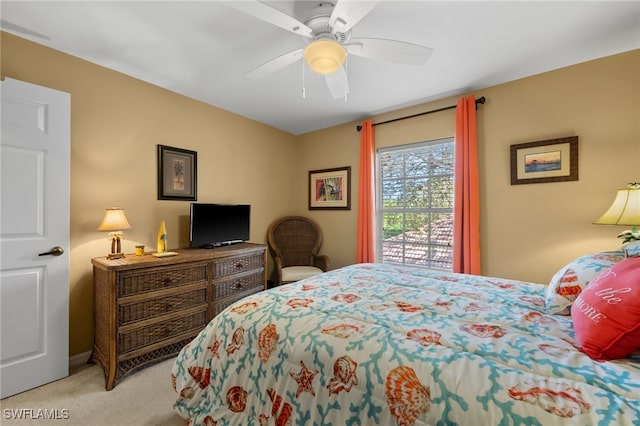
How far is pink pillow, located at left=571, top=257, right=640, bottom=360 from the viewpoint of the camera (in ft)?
2.81

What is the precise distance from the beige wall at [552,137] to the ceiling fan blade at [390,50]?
60.0 inches

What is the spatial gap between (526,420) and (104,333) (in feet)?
8.49

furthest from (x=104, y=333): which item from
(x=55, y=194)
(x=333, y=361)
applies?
(x=333, y=361)

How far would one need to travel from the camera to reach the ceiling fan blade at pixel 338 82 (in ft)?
6.48

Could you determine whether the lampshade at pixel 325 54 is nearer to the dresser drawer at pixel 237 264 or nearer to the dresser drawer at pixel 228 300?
the dresser drawer at pixel 237 264

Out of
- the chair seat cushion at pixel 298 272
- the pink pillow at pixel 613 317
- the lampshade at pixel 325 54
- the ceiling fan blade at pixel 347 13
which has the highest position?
the ceiling fan blade at pixel 347 13

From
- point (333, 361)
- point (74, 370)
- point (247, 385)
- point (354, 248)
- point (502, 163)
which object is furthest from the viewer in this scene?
point (354, 248)

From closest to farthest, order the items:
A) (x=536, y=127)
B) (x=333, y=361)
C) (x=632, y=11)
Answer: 1. (x=333, y=361)
2. (x=632, y=11)
3. (x=536, y=127)

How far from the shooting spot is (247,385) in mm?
1243

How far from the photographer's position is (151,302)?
2.13 m

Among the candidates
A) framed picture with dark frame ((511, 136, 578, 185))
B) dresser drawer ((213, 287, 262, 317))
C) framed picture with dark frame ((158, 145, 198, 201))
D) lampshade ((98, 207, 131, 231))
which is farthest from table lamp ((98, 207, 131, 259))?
framed picture with dark frame ((511, 136, 578, 185))

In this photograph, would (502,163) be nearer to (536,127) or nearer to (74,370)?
(536,127)

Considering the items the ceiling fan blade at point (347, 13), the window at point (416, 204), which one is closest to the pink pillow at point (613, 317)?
the ceiling fan blade at point (347, 13)

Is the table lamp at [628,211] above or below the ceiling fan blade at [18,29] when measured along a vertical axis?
below
